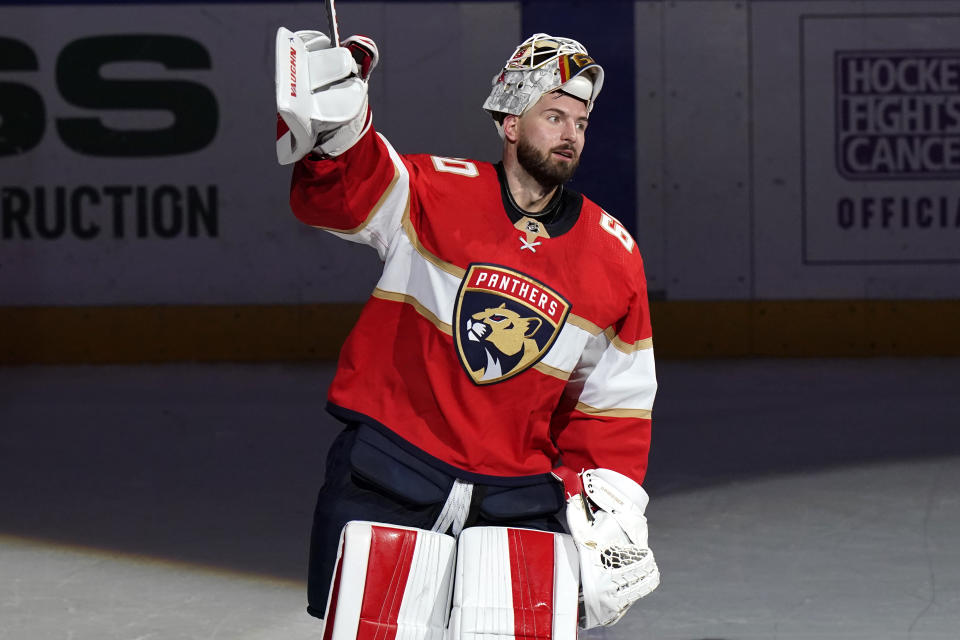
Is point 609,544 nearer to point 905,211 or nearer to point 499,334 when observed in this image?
point 499,334

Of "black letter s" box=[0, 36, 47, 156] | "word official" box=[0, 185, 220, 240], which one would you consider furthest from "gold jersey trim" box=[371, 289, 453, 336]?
"black letter s" box=[0, 36, 47, 156]

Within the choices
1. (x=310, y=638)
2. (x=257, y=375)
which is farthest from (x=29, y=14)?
(x=310, y=638)

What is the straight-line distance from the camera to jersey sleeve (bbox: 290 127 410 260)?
2104mm

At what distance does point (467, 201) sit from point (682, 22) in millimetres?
5808

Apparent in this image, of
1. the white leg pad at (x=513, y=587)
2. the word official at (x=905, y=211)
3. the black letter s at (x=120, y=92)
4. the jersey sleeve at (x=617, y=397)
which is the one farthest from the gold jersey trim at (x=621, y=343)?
the black letter s at (x=120, y=92)

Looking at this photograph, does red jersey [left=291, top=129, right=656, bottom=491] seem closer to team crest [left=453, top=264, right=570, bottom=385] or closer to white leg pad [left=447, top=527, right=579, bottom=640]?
team crest [left=453, top=264, right=570, bottom=385]

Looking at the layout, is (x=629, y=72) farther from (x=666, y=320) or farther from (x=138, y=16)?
(x=138, y=16)

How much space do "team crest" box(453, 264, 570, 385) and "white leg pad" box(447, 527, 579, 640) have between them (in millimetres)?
266

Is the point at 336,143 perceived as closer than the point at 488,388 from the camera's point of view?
Yes

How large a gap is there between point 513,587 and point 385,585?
0.67 ft

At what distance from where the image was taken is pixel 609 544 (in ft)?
7.26

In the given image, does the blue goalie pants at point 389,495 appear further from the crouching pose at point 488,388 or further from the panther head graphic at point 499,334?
the panther head graphic at point 499,334

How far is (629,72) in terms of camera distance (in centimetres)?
774

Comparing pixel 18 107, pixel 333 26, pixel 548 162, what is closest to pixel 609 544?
pixel 548 162
